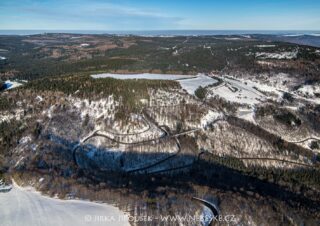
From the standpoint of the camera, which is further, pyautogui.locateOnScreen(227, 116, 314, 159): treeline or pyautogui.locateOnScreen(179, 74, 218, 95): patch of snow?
pyautogui.locateOnScreen(179, 74, 218, 95): patch of snow

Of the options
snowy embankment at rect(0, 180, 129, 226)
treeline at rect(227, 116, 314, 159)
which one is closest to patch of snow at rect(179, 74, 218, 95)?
treeline at rect(227, 116, 314, 159)

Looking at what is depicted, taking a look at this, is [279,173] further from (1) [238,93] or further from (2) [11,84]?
(2) [11,84]

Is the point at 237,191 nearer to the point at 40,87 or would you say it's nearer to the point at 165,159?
the point at 165,159

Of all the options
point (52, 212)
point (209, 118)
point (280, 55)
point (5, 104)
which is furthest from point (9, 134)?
point (280, 55)

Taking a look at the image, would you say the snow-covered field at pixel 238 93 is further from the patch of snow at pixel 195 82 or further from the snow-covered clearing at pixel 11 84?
the snow-covered clearing at pixel 11 84

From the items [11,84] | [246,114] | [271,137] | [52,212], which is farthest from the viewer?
[11,84]

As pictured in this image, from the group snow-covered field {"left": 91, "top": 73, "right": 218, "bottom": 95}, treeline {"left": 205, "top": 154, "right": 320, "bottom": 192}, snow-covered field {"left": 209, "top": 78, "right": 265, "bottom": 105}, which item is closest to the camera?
treeline {"left": 205, "top": 154, "right": 320, "bottom": 192}

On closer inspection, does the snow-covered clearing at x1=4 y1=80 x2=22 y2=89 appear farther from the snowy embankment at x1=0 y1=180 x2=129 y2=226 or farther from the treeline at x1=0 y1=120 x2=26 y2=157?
the snowy embankment at x1=0 y1=180 x2=129 y2=226

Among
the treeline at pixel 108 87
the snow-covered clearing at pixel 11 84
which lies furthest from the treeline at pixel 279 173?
the snow-covered clearing at pixel 11 84
